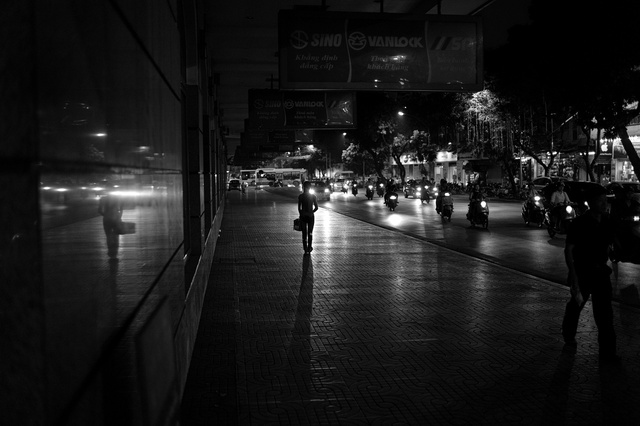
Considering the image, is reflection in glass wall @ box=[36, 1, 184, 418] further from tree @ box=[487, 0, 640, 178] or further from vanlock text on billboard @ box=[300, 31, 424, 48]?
tree @ box=[487, 0, 640, 178]

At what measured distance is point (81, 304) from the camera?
2.35m

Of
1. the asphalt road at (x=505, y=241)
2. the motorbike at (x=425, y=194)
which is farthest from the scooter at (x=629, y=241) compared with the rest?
the motorbike at (x=425, y=194)

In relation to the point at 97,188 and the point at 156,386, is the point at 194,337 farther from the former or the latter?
the point at 97,188

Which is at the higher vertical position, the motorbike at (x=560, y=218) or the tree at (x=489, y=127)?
the tree at (x=489, y=127)

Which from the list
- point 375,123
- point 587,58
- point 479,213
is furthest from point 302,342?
point 375,123

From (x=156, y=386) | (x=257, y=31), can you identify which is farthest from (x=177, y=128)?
(x=257, y=31)

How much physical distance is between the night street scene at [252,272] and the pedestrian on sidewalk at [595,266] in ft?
0.08

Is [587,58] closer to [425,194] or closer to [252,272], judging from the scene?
[252,272]

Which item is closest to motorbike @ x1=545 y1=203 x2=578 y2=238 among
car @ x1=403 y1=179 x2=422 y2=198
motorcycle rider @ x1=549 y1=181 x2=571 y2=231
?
motorcycle rider @ x1=549 y1=181 x2=571 y2=231

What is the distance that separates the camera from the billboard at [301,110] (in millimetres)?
20672

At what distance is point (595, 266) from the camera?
6.84 meters

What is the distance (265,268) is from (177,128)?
7096mm

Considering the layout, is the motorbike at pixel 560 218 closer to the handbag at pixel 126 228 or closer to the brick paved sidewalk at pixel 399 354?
the brick paved sidewalk at pixel 399 354

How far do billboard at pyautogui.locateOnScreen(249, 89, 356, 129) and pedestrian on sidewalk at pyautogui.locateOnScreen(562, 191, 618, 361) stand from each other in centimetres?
1381
